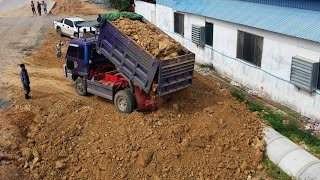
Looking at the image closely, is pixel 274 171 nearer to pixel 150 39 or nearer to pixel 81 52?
pixel 150 39

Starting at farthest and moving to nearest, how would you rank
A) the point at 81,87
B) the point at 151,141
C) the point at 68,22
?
the point at 68,22, the point at 81,87, the point at 151,141

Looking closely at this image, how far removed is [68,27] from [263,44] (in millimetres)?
15673

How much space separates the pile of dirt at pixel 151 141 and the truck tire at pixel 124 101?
29 cm

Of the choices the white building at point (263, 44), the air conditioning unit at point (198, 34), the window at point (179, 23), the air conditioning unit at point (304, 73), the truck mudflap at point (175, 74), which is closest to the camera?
the truck mudflap at point (175, 74)

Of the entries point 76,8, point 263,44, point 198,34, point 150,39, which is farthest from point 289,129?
point 76,8

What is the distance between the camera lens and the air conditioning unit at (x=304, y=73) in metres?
12.3

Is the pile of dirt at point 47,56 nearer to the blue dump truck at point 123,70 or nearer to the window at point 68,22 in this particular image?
the window at point 68,22

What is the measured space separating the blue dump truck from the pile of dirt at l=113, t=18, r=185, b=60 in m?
0.34

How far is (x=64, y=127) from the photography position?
11617 millimetres

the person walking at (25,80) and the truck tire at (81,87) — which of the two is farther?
the truck tire at (81,87)

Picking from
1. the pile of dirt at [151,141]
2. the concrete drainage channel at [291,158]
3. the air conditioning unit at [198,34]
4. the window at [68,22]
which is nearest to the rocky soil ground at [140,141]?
the pile of dirt at [151,141]

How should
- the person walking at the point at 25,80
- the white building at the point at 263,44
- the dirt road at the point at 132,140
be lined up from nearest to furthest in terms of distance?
the dirt road at the point at 132,140 < the white building at the point at 263,44 < the person walking at the point at 25,80

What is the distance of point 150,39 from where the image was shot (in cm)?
1222

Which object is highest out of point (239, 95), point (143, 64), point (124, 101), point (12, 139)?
point (143, 64)
